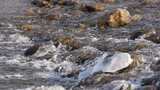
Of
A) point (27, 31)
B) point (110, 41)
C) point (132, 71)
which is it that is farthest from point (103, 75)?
point (27, 31)

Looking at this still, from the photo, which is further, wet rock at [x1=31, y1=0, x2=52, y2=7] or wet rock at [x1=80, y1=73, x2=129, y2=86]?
Answer: wet rock at [x1=31, y1=0, x2=52, y2=7]

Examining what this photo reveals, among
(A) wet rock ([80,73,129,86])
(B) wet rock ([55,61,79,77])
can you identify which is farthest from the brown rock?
(A) wet rock ([80,73,129,86])

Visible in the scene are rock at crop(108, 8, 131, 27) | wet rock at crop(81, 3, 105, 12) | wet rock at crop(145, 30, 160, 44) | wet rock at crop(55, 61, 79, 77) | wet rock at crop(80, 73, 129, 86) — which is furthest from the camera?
wet rock at crop(81, 3, 105, 12)

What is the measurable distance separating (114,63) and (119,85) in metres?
1.58

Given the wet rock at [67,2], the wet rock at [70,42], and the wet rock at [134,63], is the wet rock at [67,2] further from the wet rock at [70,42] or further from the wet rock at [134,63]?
the wet rock at [134,63]

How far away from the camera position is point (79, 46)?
18.4m

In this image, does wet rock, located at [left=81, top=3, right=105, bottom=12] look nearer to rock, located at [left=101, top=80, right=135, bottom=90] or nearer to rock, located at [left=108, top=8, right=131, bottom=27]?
rock, located at [left=108, top=8, right=131, bottom=27]

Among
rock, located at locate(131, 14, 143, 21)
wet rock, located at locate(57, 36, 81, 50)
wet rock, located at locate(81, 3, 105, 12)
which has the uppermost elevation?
wet rock, located at locate(57, 36, 81, 50)

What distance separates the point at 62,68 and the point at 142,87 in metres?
3.72

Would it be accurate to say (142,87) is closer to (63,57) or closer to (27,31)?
(63,57)

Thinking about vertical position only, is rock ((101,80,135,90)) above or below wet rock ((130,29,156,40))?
above

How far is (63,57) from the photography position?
55.3 feet

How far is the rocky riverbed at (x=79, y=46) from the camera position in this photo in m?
13.4

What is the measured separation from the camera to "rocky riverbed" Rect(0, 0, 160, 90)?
44.1 ft
